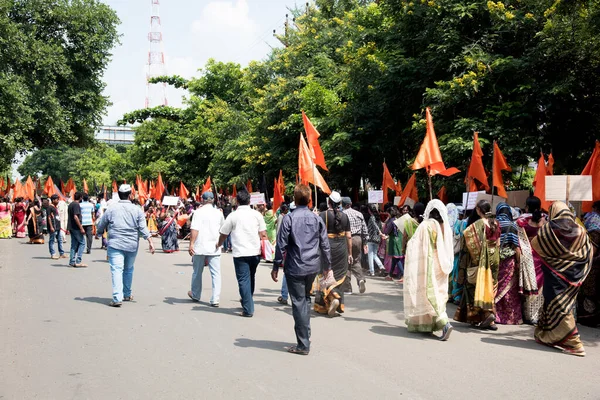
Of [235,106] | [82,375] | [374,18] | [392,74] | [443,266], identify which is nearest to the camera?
[82,375]

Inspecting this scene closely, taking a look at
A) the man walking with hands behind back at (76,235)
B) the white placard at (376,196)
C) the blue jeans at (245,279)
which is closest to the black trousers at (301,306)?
the blue jeans at (245,279)

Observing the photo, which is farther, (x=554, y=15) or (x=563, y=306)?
(x=554, y=15)

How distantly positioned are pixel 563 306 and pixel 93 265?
11.2 m

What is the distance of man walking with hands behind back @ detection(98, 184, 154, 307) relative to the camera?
8885mm

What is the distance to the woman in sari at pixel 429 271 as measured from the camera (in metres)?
7.07

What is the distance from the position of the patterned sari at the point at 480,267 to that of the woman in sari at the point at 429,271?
592 mm

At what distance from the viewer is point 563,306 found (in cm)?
651

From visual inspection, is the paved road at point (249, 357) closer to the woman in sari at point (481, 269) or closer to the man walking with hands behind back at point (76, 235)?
the woman in sari at point (481, 269)

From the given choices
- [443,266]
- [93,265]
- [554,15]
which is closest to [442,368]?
[443,266]

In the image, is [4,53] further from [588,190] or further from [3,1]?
[588,190]

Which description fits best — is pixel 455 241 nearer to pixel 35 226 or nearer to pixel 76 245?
pixel 76 245

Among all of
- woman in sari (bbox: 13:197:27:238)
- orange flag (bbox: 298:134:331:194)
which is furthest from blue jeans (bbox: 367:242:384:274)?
woman in sari (bbox: 13:197:27:238)

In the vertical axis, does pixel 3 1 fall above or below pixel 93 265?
above

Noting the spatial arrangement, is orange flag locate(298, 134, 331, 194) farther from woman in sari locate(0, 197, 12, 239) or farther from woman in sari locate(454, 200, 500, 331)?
woman in sari locate(0, 197, 12, 239)
